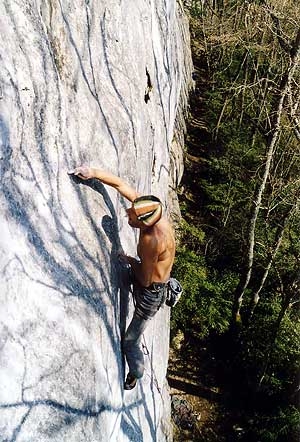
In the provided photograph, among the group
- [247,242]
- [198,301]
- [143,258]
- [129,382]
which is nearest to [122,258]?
[143,258]

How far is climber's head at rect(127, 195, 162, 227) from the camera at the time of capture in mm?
4359

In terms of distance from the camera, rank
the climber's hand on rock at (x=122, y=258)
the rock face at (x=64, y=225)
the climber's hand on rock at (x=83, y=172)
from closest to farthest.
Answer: the rock face at (x=64, y=225), the climber's hand on rock at (x=83, y=172), the climber's hand on rock at (x=122, y=258)

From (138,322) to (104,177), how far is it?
1.58m

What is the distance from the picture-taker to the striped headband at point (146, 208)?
4.36 metres

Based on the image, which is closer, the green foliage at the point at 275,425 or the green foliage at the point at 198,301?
the green foliage at the point at 275,425

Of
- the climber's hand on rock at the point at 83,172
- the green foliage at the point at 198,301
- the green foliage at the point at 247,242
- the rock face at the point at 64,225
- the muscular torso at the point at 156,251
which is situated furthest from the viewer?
the green foliage at the point at 198,301

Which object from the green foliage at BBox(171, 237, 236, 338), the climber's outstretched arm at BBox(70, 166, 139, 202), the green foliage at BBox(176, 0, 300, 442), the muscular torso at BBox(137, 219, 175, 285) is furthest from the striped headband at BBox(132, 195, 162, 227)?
the green foliage at BBox(171, 237, 236, 338)

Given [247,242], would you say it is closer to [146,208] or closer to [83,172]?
[146,208]

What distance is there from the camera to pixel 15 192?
3.69m

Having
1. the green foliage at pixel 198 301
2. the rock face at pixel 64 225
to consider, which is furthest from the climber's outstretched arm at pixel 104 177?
the green foliage at pixel 198 301

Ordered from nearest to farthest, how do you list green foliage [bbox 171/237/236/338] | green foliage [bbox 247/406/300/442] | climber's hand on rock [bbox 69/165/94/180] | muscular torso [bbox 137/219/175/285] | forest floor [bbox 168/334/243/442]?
climber's hand on rock [bbox 69/165/94/180] < muscular torso [bbox 137/219/175/285] < green foliage [bbox 247/406/300/442] < forest floor [bbox 168/334/243/442] < green foliage [bbox 171/237/236/338]

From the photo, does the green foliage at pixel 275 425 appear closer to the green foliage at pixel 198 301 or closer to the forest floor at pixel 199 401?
the forest floor at pixel 199 401

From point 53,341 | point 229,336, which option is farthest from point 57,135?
point 229,336

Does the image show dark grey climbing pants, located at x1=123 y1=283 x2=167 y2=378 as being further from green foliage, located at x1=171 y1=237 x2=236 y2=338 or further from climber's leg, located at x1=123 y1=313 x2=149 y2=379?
green foliage, located at x1=171 y1=237 x2=236 y2=338
